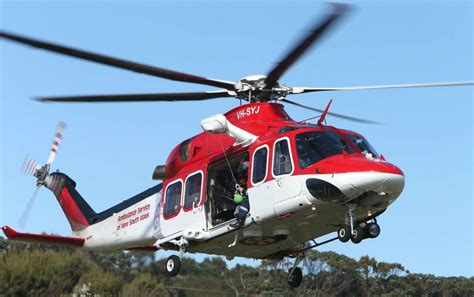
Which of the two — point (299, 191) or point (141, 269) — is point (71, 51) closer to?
point (299, 191)

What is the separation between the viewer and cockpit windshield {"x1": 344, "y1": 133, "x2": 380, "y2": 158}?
1491cm

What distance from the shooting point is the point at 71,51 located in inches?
541

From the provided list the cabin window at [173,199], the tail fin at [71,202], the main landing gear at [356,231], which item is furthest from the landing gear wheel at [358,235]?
the tail fin at [71,202]

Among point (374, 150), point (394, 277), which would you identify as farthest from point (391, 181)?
point (394, 277)

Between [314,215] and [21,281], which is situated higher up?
[21,281]

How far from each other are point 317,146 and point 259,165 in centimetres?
125

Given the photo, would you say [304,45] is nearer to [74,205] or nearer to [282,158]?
[282,158]

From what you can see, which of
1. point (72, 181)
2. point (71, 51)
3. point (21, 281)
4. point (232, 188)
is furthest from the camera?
point (21, 281)

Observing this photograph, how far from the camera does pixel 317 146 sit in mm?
14680

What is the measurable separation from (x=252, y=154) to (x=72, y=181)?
7.53 m

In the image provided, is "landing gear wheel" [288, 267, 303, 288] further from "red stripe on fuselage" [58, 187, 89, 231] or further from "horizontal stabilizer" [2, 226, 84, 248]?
"red stripe on fuselage" [58, 187, 89, 231]

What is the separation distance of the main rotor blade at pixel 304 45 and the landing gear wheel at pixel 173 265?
13.4 ft

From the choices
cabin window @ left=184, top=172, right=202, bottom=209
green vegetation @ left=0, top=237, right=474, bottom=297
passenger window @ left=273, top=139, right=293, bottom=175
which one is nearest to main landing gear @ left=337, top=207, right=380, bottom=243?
passenger window @ left=273, top=139, right=293, bottom=175

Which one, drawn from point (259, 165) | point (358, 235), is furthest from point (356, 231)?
point (259, 165)
